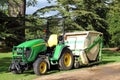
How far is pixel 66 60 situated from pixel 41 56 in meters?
1.51

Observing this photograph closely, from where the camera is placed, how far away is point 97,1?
30797mm

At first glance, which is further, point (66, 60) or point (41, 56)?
point (66, 60)

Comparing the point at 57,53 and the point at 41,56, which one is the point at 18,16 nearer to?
the point at 57,53

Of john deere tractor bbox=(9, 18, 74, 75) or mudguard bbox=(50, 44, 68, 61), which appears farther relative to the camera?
mudguard bbox=(50, 44, 68, 61)

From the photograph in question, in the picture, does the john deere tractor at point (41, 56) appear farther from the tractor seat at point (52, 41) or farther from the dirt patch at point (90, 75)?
the dirt patch at point (90, 75)

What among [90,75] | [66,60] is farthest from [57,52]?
[90,75]

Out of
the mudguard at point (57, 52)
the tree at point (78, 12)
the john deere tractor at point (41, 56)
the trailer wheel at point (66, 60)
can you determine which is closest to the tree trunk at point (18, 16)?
the tree at point (78, 12)

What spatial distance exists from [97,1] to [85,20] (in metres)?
2.04

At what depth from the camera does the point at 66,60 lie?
49.0 ft

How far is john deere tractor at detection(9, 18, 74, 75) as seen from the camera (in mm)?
13453

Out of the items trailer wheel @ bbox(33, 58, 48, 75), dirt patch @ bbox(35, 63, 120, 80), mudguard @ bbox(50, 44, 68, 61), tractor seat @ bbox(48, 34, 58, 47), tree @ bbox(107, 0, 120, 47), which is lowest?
dirt patch @ bbox(35, 63, 120, 80)

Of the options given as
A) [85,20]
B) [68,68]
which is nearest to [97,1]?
[85,20]

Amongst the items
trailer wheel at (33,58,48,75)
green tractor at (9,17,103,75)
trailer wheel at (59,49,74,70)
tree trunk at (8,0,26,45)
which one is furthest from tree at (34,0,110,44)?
trailer wheel at (33,58,48,75)

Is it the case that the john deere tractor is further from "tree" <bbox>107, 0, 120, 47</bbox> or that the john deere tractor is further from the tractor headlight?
"tree" <bbox>107, 0, 120, 47</bbox>
